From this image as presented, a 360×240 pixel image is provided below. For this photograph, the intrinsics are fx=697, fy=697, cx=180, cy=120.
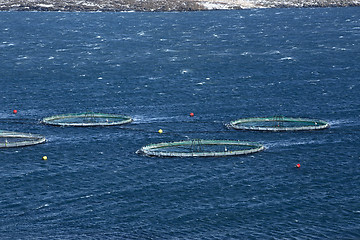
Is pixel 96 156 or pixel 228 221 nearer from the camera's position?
pixel 228 221

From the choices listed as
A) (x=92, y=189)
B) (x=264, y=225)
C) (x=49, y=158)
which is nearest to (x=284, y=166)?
(x=264, y=225)

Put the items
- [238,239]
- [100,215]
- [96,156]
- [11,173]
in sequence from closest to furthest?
[238,239]
[100,215]
[11,173]
[96,156]

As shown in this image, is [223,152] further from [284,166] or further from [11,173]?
[11,173]

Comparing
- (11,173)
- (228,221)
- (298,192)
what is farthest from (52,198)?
(298,192)

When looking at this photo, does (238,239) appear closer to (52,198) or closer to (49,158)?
(52,198)

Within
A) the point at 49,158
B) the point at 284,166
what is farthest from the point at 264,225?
the point at 49,158

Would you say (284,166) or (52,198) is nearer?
(52,198)

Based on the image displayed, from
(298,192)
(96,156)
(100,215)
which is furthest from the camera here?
Answer: (96,156)

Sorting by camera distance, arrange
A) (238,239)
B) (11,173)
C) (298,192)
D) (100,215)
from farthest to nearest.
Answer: (11,173) < (298,192) < (100,215) < (238,239)

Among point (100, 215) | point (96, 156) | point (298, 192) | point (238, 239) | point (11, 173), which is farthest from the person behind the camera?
point (96, 156)
